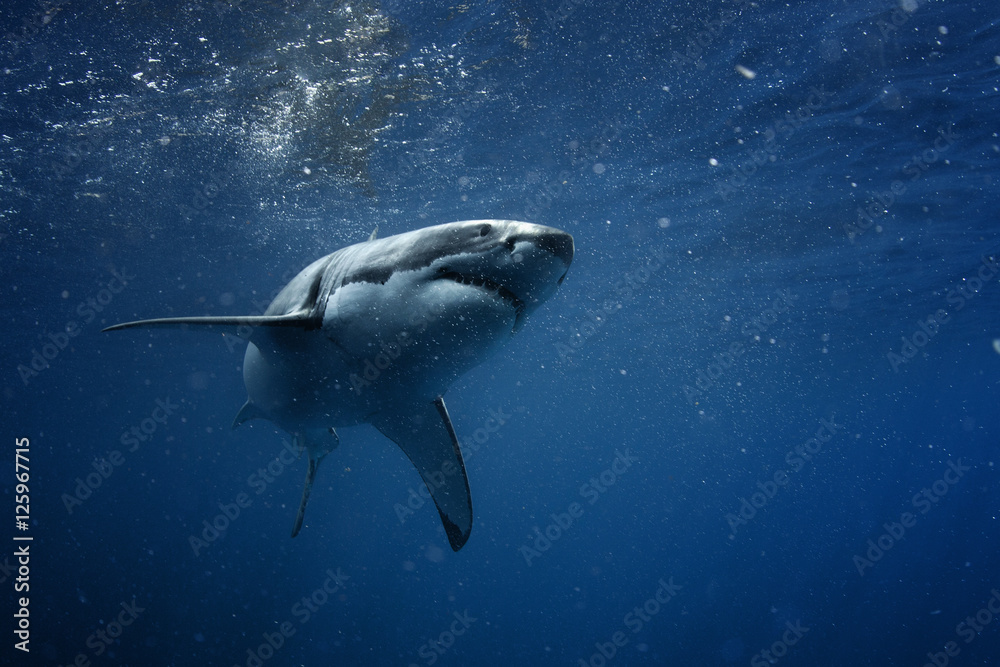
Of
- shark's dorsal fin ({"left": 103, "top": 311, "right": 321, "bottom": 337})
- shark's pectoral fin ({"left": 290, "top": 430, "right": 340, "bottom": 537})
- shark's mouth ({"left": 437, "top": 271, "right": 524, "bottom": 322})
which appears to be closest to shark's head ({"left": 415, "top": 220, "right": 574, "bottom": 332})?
shark's mouth ({"left": 437, "top": 271, "right": 524, "bottom": 322})

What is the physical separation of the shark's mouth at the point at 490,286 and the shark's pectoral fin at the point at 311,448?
12.5 ft

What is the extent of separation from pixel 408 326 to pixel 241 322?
1077 millimetres

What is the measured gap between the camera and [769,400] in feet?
177

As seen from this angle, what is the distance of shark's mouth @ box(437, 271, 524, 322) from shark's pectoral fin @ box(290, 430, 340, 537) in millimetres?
3811

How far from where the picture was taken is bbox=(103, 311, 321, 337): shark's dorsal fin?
301 centimetres

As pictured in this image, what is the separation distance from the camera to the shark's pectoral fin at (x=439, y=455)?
3951 mm

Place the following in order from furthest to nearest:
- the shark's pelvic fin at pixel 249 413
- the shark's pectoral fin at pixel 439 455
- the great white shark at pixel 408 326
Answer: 1. the shark's pelvic fin at pixel 249 413
2. the shark's pectoral fin at pixel 439 455
3. the great white shark at pixel 408 326

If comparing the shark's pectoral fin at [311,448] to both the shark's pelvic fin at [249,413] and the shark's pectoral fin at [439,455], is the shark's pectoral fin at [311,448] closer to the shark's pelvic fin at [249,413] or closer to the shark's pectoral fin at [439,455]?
the shark's pelvic fin at [249,413]

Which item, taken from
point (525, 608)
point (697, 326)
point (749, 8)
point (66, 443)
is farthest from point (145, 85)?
point (66, 443)

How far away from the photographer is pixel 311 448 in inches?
233

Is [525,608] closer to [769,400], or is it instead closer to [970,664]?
[970,664]

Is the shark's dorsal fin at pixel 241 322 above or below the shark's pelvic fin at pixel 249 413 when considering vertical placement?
above

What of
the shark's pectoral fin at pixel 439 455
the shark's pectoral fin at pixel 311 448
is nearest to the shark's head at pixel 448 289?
the shark's pectoral fin at pixel 439 455

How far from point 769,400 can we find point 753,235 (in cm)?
4380
